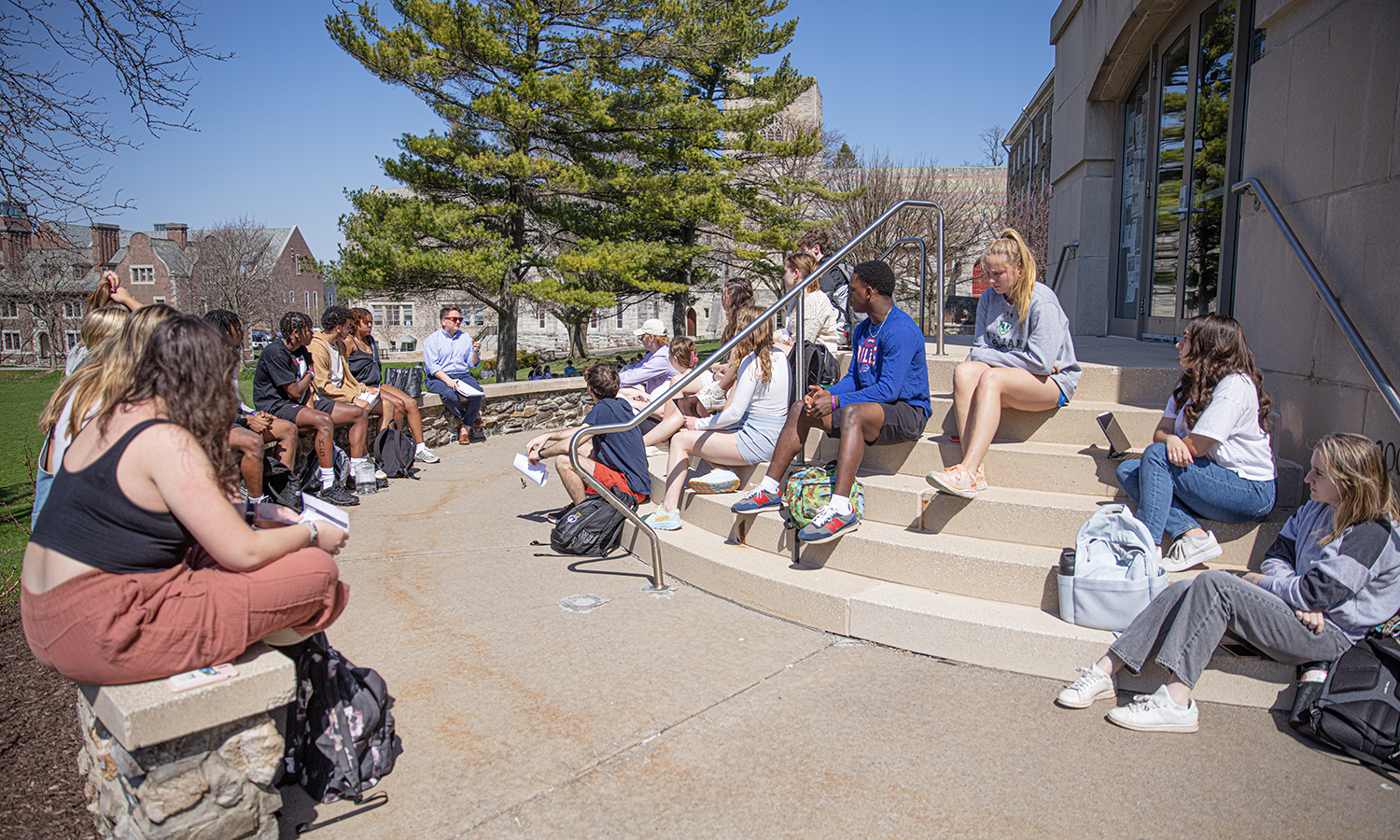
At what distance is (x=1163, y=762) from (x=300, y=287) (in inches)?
2846

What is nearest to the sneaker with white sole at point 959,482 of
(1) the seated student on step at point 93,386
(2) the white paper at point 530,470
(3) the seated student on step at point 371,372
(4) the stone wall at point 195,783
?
(2) the white paper at point 530,470

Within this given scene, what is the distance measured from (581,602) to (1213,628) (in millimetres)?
3010

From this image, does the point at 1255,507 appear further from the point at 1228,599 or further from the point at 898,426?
the point at 898,426

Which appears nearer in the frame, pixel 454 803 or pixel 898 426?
pixel 454 803

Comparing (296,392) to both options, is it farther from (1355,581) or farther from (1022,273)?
(1355,581)

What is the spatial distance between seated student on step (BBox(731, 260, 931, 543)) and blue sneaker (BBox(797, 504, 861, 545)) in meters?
0.02

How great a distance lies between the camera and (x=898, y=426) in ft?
14.9

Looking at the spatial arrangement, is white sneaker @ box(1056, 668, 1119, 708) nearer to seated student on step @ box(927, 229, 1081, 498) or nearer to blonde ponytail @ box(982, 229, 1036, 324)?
seated student on step @ box(927, 229, 1081, 498)

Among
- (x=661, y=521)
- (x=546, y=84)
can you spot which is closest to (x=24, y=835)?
(x=661, y=521)

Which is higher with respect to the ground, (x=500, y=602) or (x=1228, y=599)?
(x=1228, y=599)

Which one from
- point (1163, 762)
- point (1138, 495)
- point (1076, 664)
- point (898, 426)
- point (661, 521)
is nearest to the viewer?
point (1163, 762)

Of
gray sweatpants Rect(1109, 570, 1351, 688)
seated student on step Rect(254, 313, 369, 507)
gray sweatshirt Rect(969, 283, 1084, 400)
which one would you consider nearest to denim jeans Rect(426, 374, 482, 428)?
seated student on step Rect(254, 313, 369, 507)

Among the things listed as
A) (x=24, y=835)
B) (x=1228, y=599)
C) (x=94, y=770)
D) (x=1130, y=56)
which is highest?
(x=1130, y=56)

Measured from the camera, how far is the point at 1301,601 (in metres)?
2.93
